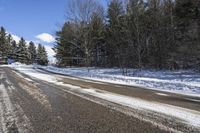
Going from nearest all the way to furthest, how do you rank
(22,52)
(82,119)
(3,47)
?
(82,119)
(3,47)
(22,52)

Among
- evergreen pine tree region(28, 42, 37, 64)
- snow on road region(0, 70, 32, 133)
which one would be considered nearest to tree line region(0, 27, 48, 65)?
evergreen pine tree region(28, 42, 37, 64)

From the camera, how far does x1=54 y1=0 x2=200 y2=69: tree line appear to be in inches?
1113

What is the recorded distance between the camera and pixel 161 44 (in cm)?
3553

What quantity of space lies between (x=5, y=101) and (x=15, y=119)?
131 inches

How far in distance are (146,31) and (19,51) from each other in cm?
5771

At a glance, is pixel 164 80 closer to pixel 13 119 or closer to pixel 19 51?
pixel 13 119

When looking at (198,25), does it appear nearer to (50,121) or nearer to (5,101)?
(5,101)

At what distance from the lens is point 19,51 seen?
86.9 meters

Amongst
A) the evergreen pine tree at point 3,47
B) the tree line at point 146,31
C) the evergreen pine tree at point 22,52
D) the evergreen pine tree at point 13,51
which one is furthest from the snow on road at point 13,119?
the evergreen pine tree at point 22,52

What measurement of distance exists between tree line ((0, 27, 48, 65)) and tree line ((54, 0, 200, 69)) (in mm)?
42452

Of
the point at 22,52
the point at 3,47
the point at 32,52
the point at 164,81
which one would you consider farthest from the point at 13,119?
the point at 32,52

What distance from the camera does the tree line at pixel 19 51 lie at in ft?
268

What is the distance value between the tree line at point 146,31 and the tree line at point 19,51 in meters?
42.5

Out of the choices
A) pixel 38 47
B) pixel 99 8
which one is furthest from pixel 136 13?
pixel 38 47
